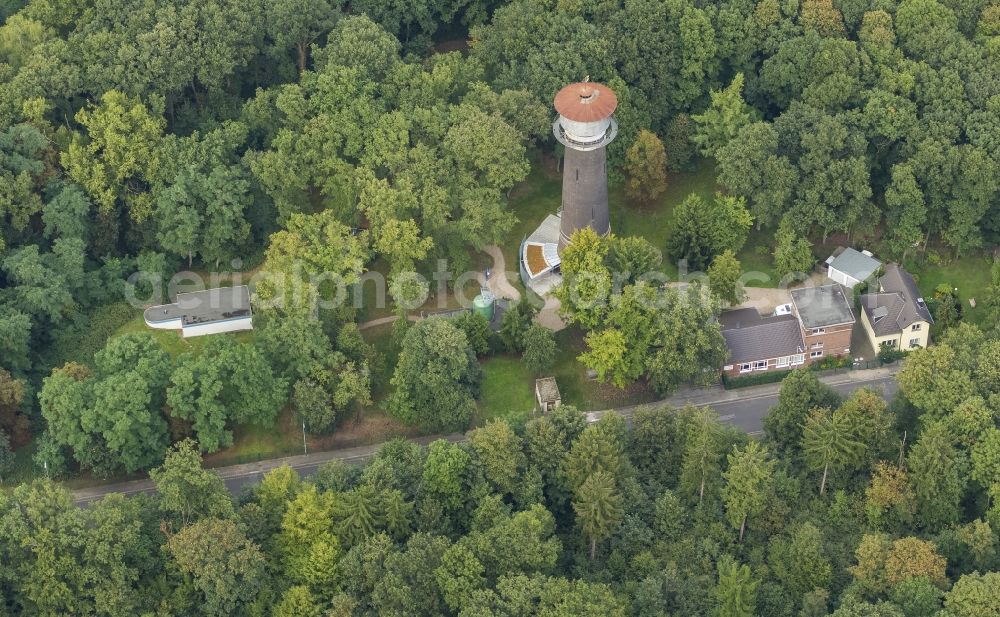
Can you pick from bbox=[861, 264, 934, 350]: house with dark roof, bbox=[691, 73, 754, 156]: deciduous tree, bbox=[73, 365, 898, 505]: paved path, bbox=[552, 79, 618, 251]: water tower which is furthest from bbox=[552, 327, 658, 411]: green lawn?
bbox=[691, 73, 754, 156]: deciduous tree

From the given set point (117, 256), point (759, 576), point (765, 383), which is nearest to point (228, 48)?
point (117, 256)

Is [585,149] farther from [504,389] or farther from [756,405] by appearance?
[756,405]

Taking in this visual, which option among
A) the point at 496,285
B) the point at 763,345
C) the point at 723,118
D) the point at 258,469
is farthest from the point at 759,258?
the point at 258,469

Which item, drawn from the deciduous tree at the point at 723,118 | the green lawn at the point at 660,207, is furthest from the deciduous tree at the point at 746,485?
the deciduous tree at the point at 723,118

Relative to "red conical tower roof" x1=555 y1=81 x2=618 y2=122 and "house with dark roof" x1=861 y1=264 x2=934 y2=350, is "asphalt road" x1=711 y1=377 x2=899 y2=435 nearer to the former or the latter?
"house with dark roof" x1=861 y1=264 x2=934 y2=350

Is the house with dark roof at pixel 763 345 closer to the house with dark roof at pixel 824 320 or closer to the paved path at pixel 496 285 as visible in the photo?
the house with dark roof at pixel 824 320

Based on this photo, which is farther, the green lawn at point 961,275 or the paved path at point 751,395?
the green lawn at point 961,275
